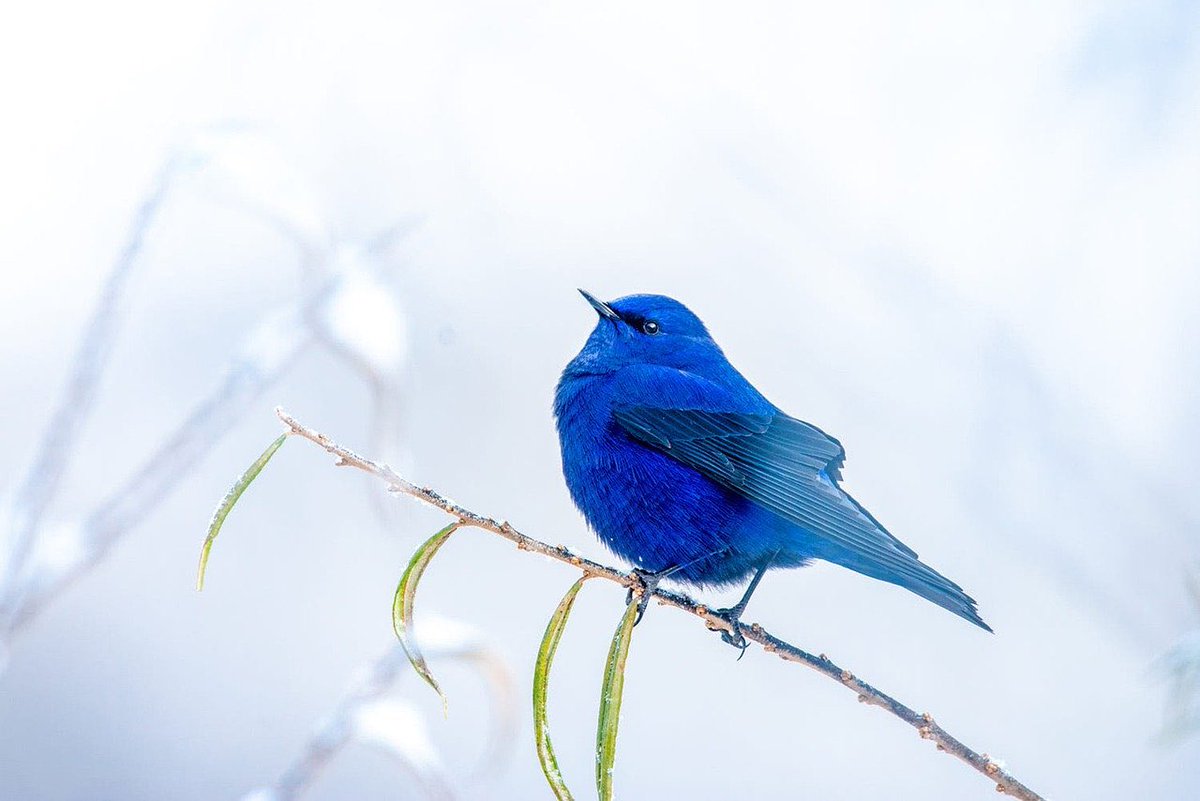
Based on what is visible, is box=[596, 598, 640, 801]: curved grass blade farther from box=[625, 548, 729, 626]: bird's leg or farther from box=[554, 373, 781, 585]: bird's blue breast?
box=[554, 373, 781, 585]: bird's blue breast

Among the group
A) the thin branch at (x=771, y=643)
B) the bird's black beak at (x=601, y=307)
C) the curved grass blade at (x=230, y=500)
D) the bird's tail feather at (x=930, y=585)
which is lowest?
the curved grass blade at (x=230, y=500)

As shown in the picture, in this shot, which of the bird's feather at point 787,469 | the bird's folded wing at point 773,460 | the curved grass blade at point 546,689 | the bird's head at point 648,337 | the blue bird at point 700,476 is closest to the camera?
the curved grass blade at point 546,689

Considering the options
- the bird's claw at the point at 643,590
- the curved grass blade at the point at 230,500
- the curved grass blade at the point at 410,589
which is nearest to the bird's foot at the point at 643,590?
the bird's claw at the point at 643,590

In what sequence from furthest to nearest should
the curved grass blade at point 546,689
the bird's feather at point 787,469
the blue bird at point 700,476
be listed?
the blue bird at point 700,476, the bird's feather at point 787,469, the curved grass blade at point 546,689

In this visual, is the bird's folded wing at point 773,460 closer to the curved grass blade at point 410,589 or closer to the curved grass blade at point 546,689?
the curved grass blade at point 546,689

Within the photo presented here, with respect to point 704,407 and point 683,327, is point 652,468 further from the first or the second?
point 683,327

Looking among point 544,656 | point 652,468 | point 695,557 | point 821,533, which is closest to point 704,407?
point 652,468

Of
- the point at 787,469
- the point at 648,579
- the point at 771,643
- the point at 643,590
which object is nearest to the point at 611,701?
the point at 771,643
